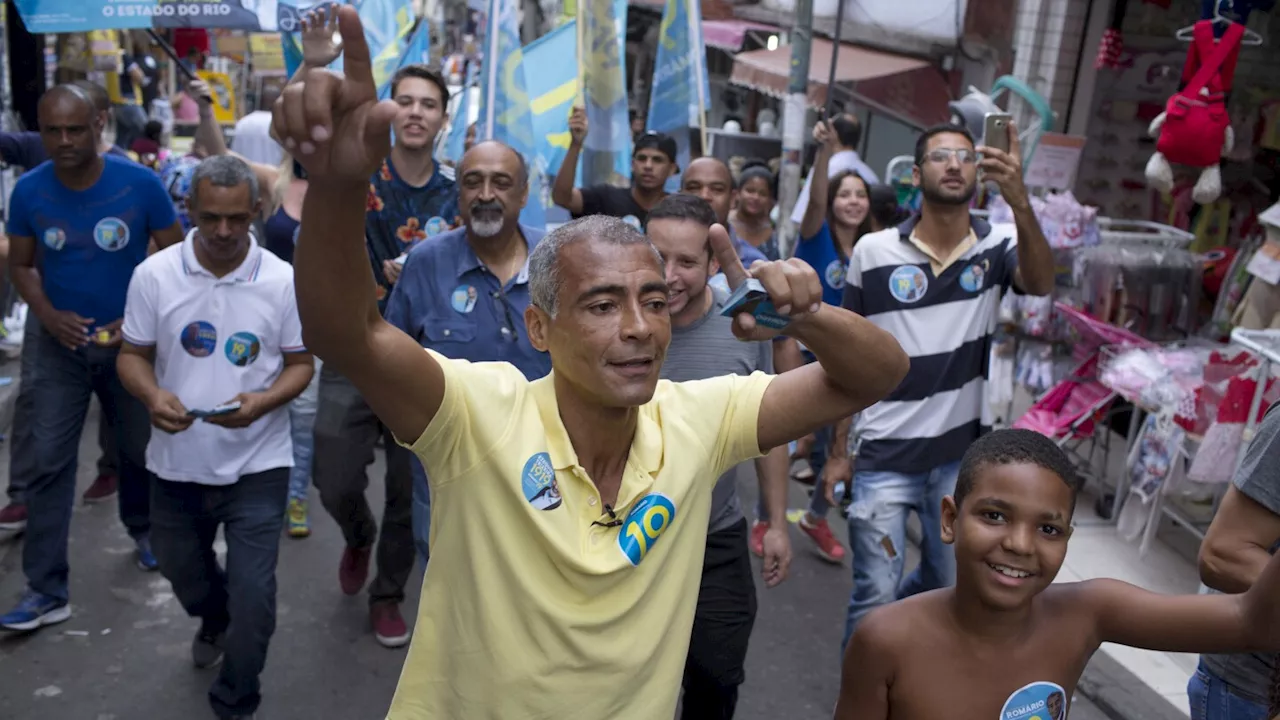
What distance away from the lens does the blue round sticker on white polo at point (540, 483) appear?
7.22ft

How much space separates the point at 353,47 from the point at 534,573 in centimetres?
101

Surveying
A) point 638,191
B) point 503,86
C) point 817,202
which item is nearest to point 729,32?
point 503,86

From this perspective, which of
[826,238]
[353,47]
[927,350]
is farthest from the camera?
[826,238]

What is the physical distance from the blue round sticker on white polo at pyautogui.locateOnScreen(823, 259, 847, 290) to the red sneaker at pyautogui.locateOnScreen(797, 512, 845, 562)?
128 centimetres

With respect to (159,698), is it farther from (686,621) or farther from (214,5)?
(214,5)

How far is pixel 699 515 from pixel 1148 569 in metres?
4.52

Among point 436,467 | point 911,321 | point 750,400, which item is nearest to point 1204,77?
point 911,321

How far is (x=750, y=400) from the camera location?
2.51 metres

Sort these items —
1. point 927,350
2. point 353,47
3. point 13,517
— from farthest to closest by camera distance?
1. point 13,517
2. point 927,350
3. point 353,47

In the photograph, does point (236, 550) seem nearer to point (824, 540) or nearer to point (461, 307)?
point (461, 307)

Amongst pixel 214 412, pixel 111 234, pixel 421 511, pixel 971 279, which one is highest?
pixel 971 279

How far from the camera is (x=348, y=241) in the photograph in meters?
1.86

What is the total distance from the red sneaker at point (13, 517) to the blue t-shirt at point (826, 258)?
4206 mm

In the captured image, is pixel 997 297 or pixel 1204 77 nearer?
pixel 997 297
